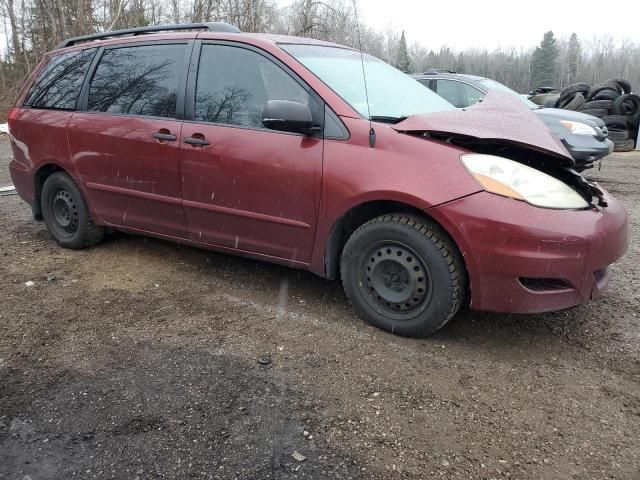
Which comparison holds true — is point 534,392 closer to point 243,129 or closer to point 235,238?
point 235,238

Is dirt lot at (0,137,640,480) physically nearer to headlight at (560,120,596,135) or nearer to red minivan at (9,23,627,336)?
red minivan at (9,23,627,336)

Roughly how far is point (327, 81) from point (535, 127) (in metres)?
1.26

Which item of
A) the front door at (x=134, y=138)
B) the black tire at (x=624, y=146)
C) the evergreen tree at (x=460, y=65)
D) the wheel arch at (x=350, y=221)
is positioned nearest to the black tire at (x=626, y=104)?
the black tire at (x=624, y=146)

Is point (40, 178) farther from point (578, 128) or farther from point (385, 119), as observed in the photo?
point (578, 128)

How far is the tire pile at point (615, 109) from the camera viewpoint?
1220 centimetres

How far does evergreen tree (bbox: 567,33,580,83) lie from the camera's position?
207 ft

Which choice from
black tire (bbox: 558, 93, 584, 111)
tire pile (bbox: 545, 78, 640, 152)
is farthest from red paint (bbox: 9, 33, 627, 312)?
tire pile (bbox: 545, 78, 640, 152)

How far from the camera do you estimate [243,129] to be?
10.9 ft

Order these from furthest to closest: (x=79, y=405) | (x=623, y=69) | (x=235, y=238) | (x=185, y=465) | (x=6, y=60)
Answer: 1. (x=623, y=69)
2. (x=6, y=60)
3. (x=235, y=238)
4. (x=79, y=405)
5. (x=185, y=465)

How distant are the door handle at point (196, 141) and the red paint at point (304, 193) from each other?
0.02 metres

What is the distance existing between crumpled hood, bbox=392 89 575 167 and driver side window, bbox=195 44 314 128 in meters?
0.74

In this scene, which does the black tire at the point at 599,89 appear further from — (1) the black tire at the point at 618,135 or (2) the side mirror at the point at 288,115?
(2) the side mirror at the point at 288,115

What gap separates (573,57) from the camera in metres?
65.4

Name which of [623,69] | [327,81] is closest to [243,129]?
[327,81]
